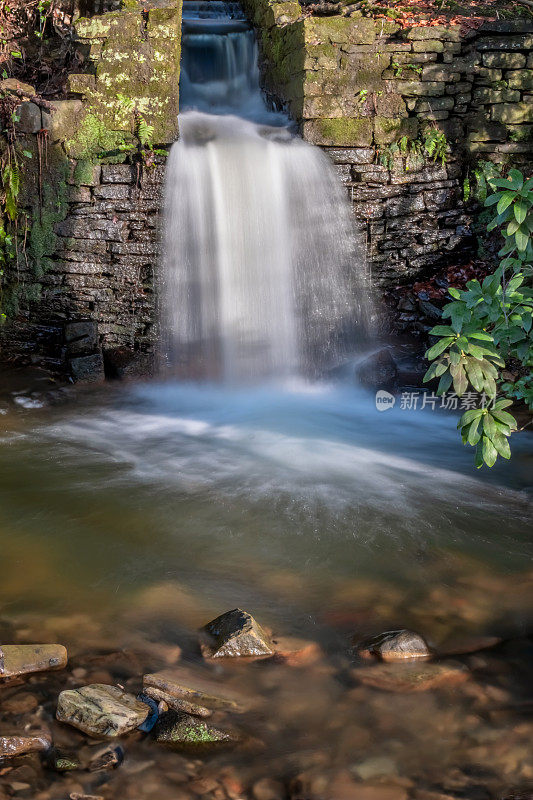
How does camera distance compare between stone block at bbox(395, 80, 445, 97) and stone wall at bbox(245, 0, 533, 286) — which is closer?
stone wall at bbox(245, 0, 533, 286)

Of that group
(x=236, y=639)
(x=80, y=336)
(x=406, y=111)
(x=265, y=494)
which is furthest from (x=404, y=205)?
(x=236, y=639)

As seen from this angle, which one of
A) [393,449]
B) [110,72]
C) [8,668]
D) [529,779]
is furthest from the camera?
[110,72]

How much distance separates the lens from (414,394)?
23.0ft

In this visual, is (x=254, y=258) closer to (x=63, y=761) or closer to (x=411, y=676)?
(x=411, y=676)

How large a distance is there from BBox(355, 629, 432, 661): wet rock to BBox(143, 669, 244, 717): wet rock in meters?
0.62

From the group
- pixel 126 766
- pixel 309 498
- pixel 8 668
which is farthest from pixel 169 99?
pixel 126 766

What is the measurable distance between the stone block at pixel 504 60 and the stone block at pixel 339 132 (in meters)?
1.48

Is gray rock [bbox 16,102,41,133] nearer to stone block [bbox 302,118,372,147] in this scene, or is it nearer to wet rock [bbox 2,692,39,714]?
stone block [bbox 302,118,372,147]

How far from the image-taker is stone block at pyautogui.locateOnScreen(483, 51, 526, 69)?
24.8 ft

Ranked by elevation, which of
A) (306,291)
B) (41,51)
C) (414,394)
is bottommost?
(414,394)

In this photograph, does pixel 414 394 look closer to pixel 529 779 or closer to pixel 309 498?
pixel 309 498

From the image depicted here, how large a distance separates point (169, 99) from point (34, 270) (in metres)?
2.25

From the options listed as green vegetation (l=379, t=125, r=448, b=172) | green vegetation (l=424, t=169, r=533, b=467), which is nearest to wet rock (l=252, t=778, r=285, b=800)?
green vegetation (l=424, t=169, r=533, b=467)

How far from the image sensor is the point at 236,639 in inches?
113
